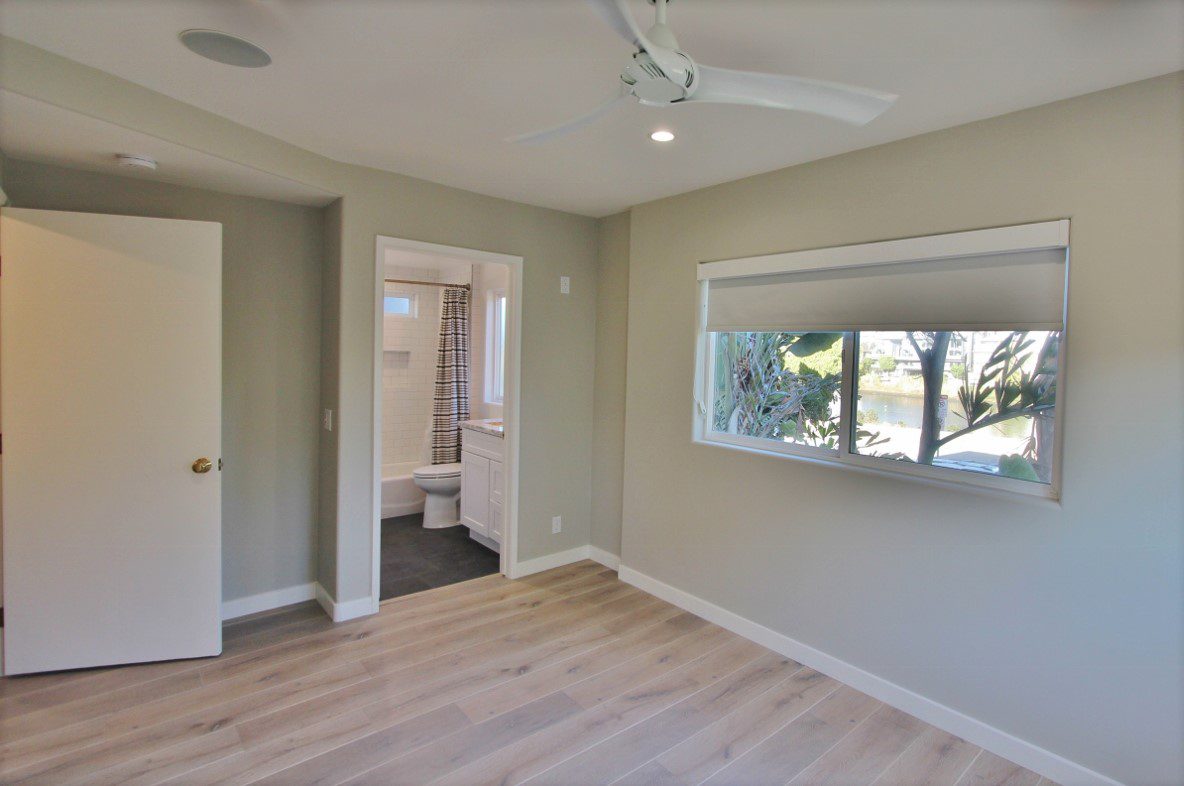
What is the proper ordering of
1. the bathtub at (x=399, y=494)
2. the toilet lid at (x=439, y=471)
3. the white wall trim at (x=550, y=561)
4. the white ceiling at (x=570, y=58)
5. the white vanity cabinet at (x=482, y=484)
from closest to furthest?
the white ceiling at (x=570, y=58) → the white wall trim at (x=550, y=561) → the white vanity cabinet at (x=482, y=484) → the toilet lid at (x=439, y=471) → the bathtub at (x=399, y=494)

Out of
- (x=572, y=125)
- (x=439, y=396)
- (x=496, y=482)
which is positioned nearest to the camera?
(x=572, y=125)

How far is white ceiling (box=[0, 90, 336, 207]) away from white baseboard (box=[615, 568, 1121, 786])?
306 centimetres

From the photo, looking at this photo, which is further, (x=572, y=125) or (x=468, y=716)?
(x=468, y=716)

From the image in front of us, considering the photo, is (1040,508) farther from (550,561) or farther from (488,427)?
(488,427)

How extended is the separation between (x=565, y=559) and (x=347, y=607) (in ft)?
4.83

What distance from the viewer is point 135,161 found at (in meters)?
2.46

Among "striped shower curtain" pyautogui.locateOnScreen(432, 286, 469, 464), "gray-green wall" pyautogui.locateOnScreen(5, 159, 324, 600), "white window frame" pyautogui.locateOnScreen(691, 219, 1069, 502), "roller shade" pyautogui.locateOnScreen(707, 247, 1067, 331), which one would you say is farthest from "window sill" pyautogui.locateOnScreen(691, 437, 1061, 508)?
"striped shower curtain" pyautogui.locateOnScreen(432, 286, 469, 464)

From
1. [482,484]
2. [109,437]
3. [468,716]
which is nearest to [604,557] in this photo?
[482,484]

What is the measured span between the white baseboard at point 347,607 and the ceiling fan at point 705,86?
9.02 ft

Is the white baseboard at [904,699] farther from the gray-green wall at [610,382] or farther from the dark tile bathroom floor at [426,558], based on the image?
the dark tile bathroom floor at [426,558]

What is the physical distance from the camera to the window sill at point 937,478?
219 cm

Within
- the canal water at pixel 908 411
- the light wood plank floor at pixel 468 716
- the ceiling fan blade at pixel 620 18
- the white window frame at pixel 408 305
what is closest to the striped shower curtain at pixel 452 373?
the white window frame at pixel 408 305

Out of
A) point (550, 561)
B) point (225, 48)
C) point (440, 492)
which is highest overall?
point (225, 48)

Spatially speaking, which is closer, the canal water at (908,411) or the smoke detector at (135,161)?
the canal water at (908,411)
